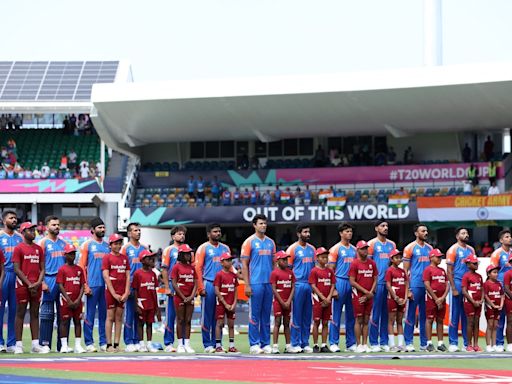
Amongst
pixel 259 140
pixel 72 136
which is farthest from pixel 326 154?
pixel 72 136

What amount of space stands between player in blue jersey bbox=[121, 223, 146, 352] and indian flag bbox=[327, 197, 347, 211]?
2257 centimetres

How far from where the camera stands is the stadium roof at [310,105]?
Result: 38375mm

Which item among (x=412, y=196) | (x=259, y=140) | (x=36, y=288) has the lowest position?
(x=36, y=288)

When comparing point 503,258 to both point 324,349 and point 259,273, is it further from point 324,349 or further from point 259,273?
point 259,273

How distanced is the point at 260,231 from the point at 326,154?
91.3 ft

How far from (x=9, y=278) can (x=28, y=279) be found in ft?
1.49

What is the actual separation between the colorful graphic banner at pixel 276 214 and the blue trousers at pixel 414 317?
20.8m

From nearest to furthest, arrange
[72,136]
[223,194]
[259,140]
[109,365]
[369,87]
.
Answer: [109,365]
[369,87]
[223,194]
[259,140]
[72,136]

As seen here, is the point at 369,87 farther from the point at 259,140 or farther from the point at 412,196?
the point at 259,140

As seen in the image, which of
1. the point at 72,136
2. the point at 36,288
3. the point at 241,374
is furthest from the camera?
the point at 72,136

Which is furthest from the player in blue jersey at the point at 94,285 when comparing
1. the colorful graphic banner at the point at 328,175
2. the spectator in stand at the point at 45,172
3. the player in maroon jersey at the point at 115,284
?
the spectator in stand at the point at 45,172

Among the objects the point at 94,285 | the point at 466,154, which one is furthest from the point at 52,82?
the point at 94,285

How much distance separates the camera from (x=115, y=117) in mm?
43188

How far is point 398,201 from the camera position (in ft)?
131
